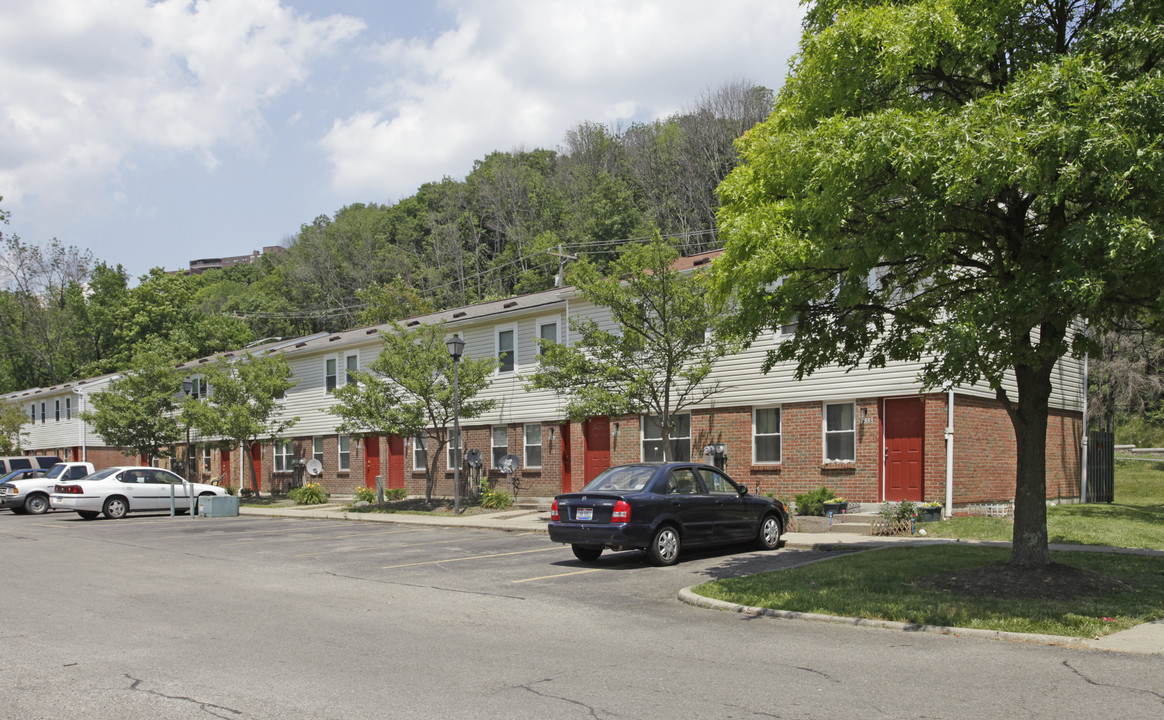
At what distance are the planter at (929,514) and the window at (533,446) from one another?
13201mm

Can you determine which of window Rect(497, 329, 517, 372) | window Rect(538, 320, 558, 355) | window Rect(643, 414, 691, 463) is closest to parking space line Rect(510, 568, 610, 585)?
window Rect(643, 414, 691, 463)

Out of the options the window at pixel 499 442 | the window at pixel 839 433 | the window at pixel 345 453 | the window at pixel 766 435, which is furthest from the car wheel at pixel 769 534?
the window at pixel 345 453

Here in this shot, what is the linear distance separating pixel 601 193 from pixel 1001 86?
167 feet

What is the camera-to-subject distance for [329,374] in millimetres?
36625

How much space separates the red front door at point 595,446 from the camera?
26266mm

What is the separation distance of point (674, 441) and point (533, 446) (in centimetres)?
580

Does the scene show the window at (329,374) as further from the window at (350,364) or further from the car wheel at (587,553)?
the car wheel at (587,553)

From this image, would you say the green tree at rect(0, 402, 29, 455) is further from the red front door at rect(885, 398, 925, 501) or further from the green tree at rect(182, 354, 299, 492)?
the red front door at rect(885, 398, 925, 501)

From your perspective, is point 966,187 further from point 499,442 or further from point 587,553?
point 499,442

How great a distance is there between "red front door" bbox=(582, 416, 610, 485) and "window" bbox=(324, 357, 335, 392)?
13.9 metres

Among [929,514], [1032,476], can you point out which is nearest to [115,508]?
[929,514]

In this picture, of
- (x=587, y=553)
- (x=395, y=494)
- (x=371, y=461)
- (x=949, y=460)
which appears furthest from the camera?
(x=371, y=461)

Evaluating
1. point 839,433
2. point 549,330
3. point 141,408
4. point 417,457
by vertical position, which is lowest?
point 417,457

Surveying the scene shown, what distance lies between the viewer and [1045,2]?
10203 mm
